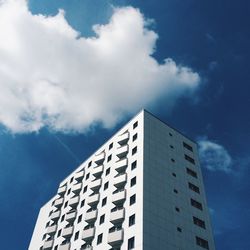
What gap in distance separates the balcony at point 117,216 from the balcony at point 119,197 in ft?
5.23

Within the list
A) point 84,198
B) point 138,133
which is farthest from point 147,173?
point 84,198

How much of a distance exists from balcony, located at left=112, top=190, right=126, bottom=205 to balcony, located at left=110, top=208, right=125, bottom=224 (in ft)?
5.23

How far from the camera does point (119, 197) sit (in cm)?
4031

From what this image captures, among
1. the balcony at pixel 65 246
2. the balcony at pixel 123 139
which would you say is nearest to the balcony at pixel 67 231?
the balcony at pixel 65 246

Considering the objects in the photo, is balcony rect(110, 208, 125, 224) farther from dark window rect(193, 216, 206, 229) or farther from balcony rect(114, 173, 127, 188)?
dark window rect(193, 216, 206, 229)

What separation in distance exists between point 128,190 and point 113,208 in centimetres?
355

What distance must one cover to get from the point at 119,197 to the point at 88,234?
729cm

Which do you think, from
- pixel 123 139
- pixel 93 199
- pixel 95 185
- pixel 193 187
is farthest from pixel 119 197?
pixel 193 187

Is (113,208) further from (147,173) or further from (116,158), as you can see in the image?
(116,158)

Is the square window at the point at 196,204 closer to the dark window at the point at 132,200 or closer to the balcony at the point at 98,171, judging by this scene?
the dark window at the point at 132,200

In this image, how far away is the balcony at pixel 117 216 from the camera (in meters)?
37.8

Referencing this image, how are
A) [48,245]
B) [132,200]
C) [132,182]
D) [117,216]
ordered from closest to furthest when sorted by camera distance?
[117,216] → [132,200] → [132,182] → [48,245]

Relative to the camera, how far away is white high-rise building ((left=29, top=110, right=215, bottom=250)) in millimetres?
35656

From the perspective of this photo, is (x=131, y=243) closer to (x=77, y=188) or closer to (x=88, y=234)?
(x=88, y=234)
